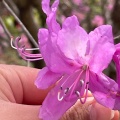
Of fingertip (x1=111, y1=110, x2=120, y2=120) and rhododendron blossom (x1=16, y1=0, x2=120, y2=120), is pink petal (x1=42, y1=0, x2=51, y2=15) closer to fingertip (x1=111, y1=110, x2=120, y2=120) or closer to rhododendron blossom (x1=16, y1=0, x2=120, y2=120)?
rhododendron blossom (x1=16, y1=0, x2=120, y2=120)

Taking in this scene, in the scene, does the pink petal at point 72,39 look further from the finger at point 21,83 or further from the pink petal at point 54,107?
the finger at point 21,83

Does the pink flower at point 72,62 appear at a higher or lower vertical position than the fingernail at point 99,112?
higher

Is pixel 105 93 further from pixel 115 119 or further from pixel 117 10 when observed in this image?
pixel 117 10

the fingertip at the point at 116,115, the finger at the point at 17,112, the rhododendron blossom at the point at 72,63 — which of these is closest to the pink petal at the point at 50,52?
the rhododendron blossom at the point at 72,63

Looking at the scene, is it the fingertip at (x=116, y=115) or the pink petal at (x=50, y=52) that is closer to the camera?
the pink petal at (x=50, y=52)

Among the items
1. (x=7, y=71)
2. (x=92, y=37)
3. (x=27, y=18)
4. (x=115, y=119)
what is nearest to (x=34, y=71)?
(x=7, y=71)

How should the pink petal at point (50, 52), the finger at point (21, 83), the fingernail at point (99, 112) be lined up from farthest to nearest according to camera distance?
the finger at point (21, 83), the fingernail at point (99, 112), the pink petal at point (50, 52)

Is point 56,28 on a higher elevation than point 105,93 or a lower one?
higher
